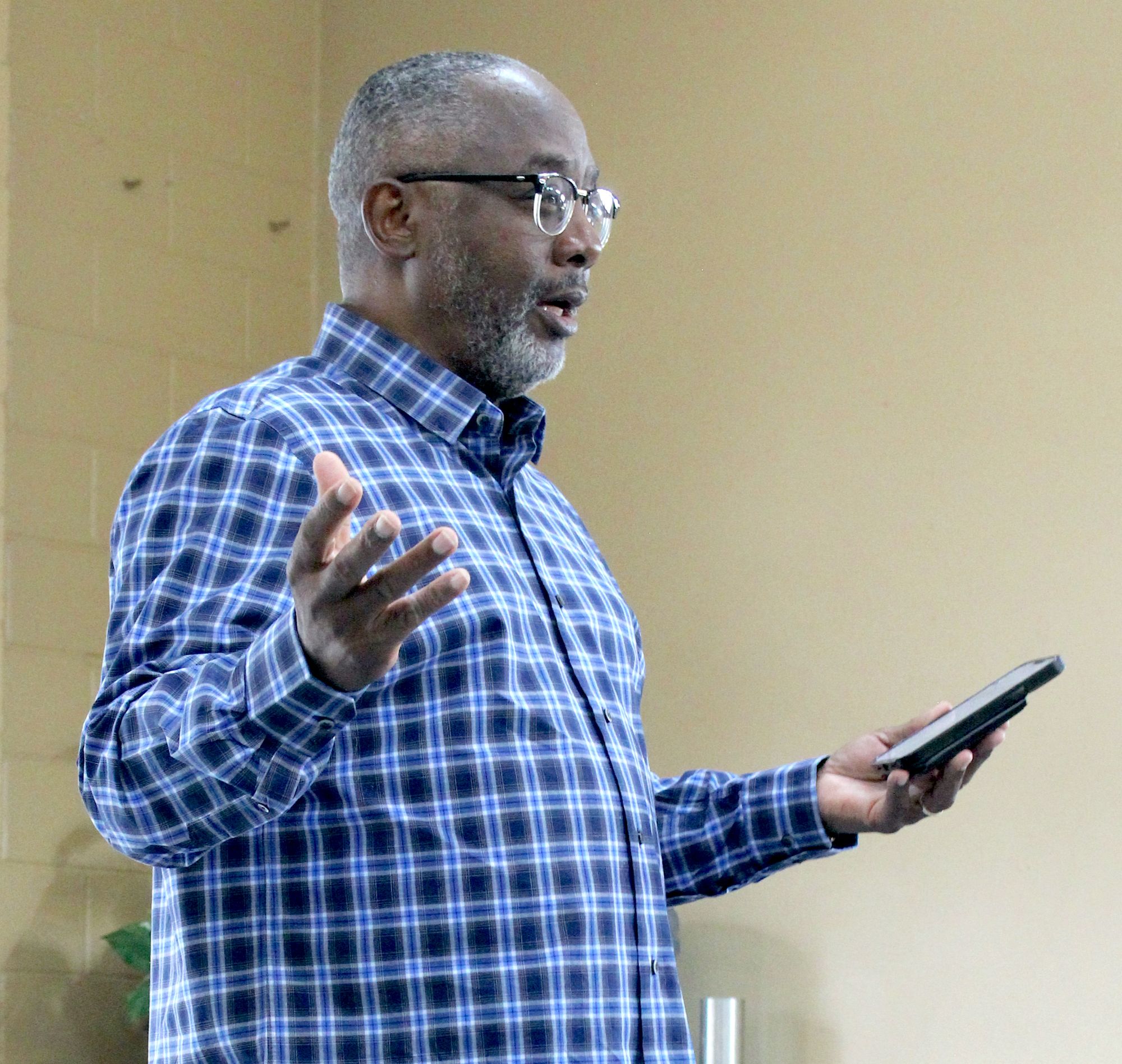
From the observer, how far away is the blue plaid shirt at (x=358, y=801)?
1.22m

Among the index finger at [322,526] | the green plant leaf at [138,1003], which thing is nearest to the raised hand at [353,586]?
the index finger at [322,526]

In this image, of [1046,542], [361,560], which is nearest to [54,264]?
[1046,542]

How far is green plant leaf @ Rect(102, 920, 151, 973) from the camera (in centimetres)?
342

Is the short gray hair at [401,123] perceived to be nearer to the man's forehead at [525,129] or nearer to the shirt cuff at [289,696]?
the man's forehead at [525,129]

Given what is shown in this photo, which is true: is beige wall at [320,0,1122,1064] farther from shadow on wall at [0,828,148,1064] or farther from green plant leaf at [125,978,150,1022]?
shadow on wall at [0,828,148,1064]

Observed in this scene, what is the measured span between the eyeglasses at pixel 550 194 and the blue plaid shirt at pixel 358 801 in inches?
12.7

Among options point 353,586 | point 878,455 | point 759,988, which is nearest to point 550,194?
point 353,586

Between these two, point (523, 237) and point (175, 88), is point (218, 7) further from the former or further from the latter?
point (523, 237)

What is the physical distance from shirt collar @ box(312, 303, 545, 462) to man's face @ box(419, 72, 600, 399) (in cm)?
4

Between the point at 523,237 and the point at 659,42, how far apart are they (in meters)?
2.24

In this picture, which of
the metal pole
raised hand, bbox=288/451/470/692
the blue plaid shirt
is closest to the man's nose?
the blue plaid shirt

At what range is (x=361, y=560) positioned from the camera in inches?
40.9

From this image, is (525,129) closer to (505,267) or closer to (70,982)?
(505,267)

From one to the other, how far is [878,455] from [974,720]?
1.88 m
